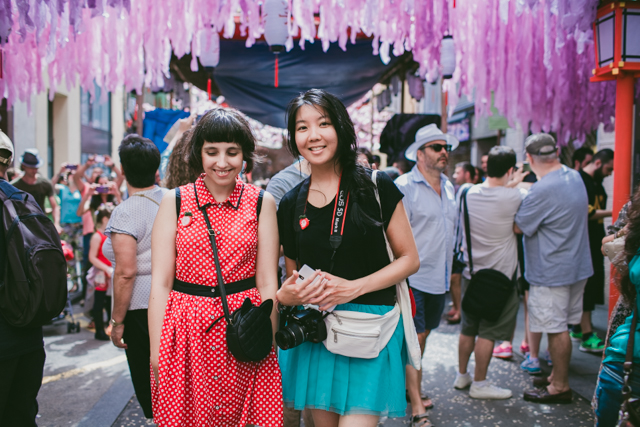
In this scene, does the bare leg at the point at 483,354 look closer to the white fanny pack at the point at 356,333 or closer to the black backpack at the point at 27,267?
the white fanny pack at the point at 356,333

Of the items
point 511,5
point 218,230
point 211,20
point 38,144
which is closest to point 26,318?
point 218,230

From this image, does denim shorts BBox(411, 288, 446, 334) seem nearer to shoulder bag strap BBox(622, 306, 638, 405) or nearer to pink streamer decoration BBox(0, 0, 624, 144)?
shoulder bag strap BBox(622, 306, 638, 405)

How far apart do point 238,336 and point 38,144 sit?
1138 cm

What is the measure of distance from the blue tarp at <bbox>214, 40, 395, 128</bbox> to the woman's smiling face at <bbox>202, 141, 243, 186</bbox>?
5.29 meters

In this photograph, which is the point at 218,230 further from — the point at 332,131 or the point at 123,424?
the point at 123,424

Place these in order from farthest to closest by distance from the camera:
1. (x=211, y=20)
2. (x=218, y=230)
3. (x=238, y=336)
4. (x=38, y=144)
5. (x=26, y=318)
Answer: (x=38, y=144)
(x=211, y=20)
(x=26, y=318)
(x=218, y=230)
(x=238, y=336)

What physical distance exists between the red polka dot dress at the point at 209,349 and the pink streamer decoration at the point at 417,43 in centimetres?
241

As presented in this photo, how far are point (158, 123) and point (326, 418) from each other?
4.74 m

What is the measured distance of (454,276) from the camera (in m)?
6.64

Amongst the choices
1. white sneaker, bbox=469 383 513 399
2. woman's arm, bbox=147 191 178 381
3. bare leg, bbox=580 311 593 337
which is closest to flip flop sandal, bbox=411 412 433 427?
white sneaker, bbox=469 383 513 399

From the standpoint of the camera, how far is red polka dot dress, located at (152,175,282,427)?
2113 mm

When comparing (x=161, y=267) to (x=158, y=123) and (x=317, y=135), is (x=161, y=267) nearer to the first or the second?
(x=317, y=135)

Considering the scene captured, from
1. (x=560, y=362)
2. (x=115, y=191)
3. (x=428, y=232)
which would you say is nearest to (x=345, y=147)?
(x=428, y=232)

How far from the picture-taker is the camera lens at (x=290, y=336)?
209 centimetres
